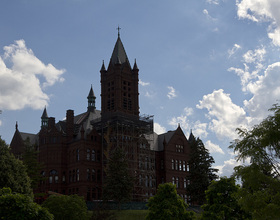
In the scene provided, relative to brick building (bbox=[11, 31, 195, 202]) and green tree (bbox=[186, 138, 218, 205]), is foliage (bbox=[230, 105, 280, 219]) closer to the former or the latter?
green tree (bbox=[186, 138, 218, 205])

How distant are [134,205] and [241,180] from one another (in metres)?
42.3

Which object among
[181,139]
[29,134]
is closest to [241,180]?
[181,139]

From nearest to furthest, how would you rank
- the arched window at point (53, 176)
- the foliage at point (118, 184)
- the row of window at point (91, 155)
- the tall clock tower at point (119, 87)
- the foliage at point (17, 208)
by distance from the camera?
1. the foliage at point (17, 208)
2. the foliage at point (118, 184)
3. the row of window at point (91, 155)
4. the arched window at point (53, 176)
5. the tall clock tower at point (119, 87)

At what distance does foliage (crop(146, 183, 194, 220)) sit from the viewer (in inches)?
1868

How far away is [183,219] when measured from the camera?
48.2 metres

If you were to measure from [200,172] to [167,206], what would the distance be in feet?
77.9

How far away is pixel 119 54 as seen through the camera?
294 ft

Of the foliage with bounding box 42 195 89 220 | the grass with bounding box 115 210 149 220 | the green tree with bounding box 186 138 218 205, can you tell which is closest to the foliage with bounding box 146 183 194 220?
the foliage with bounding box 42 195 89 220

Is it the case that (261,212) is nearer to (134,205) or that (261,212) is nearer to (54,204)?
(54,204)

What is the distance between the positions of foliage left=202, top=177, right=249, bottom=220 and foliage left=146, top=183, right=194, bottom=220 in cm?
416

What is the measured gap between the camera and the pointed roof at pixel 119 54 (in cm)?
8869

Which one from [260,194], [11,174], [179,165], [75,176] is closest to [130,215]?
[11,174]

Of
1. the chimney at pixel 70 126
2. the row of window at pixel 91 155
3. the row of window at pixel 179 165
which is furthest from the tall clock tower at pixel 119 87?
the row of window at pixel 179 165

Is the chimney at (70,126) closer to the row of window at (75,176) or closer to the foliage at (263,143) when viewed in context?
the row of window at (75,176)
